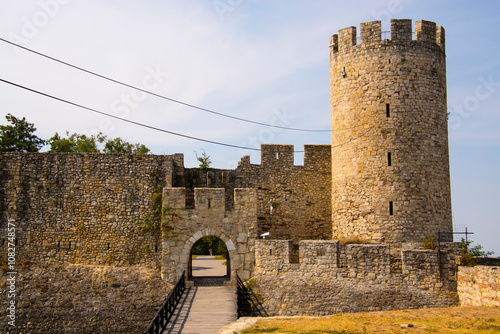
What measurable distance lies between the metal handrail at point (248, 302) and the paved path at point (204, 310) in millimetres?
270

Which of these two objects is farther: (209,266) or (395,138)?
(209,266)

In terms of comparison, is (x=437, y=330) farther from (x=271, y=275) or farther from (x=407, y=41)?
(x=407, y=41)

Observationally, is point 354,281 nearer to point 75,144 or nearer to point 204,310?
point 204,310

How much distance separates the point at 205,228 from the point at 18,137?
1421 cm

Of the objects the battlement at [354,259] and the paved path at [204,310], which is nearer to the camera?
the paved path at [204,310]

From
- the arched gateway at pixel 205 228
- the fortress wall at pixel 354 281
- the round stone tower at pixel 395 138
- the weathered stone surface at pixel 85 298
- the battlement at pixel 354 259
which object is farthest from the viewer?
the arched gateway at pixel 205 228

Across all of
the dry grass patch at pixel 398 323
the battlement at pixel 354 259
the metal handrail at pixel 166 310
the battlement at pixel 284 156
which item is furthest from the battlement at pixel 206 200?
the dry grass patch at pixel 398 323

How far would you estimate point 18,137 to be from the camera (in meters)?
26.4

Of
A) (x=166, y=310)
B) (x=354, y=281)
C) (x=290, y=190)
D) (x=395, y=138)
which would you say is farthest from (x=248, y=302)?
(x=395, y=138)

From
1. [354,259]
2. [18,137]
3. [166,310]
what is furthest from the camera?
[18,137]

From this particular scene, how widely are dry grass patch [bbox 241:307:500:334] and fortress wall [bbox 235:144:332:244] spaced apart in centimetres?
685

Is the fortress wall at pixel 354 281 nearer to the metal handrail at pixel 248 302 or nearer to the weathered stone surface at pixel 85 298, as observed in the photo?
the metal handrail at pixel 248 302

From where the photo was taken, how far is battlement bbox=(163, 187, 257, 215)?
57.9ft

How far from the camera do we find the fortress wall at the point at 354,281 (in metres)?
15.5
